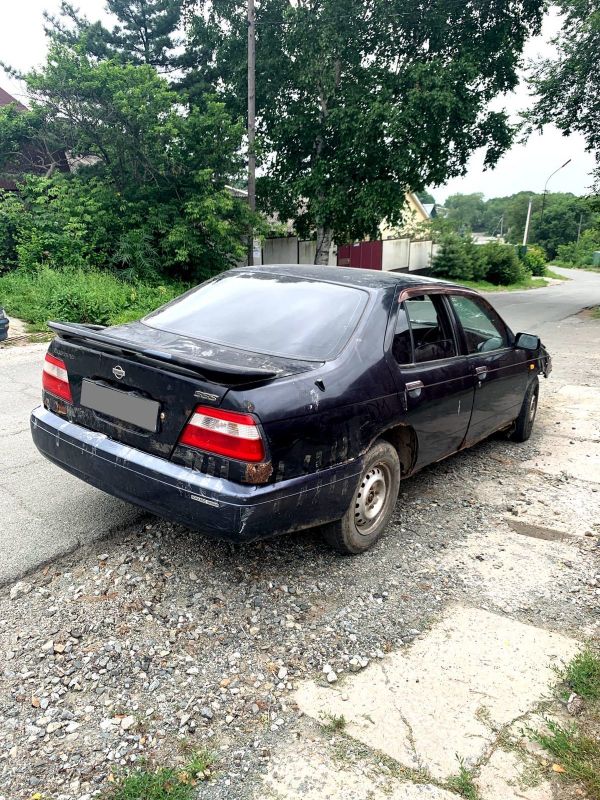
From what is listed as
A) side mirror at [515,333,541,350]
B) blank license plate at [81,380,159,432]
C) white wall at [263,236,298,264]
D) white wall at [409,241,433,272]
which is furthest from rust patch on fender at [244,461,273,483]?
white wall at [409,241,433,272]

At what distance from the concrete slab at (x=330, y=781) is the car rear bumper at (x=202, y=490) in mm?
924

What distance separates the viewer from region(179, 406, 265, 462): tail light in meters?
2.57

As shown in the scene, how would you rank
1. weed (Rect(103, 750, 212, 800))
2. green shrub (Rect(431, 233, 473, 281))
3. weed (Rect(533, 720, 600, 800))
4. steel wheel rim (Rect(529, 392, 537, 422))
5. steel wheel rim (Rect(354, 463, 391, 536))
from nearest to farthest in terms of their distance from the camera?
weed (Rect(103, 750, 212, 800))
weed (Rect(533, 720, 600, 800))
steel wheel rim (Rect(354, 463, 391, 536))
steel wheel rim (Rect(529, 392, 537, 422))
green shrub (Rect(431, 233, 473, 281))

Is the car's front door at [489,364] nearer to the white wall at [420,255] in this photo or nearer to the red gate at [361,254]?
the red gate at [361,254]

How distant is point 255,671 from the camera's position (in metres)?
2.48

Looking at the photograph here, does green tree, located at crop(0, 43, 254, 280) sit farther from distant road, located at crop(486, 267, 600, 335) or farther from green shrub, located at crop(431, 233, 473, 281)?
green shrub, located at crop(431, 233, 473, 281)

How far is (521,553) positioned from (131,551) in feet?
7.62

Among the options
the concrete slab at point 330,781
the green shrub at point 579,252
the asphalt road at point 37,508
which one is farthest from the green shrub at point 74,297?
the green shrub at point 579,252

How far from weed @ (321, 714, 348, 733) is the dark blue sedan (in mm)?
817

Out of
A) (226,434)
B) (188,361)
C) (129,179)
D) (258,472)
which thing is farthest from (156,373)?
(129,179)

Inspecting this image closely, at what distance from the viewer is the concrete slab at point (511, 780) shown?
76.5 inches

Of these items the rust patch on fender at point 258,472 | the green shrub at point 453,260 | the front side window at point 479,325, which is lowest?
the green shrub at point 453,260

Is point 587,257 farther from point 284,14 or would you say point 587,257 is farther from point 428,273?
point 284,14

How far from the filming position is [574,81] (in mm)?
19172
